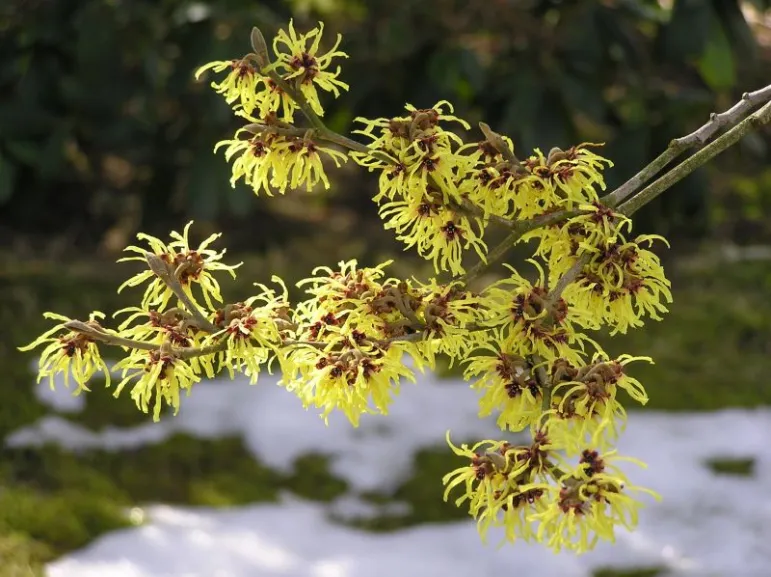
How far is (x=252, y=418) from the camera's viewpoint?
9.27 ft

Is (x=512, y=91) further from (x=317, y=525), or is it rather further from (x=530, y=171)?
(x=530, y=171)

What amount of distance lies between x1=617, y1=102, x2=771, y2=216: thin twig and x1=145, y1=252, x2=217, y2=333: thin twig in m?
0.35

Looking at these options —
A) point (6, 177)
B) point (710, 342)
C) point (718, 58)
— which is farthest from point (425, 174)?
point (710, 342)

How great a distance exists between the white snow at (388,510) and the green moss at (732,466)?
0.02 meters

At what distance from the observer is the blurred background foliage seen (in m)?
2.66

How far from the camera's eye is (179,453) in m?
2.72

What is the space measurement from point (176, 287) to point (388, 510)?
1.79m

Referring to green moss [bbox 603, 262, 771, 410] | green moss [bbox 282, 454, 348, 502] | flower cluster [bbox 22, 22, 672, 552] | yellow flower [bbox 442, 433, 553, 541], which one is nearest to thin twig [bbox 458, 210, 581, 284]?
flower cluster [bbox 22, 22, 672, 552]

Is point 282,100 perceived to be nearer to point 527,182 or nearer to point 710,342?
point 527,182

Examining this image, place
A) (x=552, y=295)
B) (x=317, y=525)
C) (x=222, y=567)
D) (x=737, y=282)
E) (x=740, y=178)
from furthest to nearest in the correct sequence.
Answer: (x=740, y=178) → (x=737, y=282) → (x=317, y=525) → (x=222, y=567) → (x=552, y=295)

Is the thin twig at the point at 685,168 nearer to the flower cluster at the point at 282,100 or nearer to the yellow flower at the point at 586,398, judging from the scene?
the yellow flower at the point at 586,398

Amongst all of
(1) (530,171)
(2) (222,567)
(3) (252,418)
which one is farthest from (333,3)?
(1) (530,171)

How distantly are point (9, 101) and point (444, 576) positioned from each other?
1.81 m

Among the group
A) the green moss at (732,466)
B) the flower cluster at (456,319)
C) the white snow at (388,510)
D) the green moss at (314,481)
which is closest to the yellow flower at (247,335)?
the flower cluster at (456,319)
